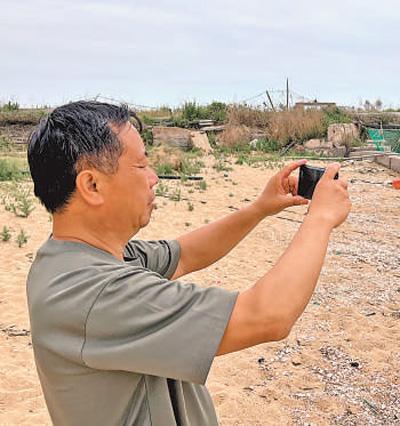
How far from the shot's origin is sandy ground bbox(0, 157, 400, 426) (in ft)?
10.4

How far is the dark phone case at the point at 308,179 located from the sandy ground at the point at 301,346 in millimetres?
1851

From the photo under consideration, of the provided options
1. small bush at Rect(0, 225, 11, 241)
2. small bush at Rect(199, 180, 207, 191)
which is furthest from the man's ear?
small bush at Rect(199, 180, 207, 191)

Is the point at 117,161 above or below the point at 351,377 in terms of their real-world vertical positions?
above

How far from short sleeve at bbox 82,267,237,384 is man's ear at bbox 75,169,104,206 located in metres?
0.17

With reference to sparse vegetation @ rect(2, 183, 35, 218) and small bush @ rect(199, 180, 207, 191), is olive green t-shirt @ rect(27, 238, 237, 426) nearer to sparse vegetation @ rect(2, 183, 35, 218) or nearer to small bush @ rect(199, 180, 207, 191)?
sparse vegetation @ rect(2, 183, 35, 218)

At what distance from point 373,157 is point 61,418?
53.0ft

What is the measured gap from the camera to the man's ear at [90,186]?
44.8 inches

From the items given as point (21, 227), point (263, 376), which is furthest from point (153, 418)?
point (21, 227)

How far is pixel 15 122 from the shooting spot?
18562mm

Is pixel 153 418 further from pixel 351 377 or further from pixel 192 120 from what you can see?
pixel 192 120

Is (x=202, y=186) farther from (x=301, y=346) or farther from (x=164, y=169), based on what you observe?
(x=301, y=346)

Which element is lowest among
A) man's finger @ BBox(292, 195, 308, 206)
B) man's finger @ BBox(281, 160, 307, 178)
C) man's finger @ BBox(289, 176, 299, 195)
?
man's finger @ BBox(292, 195, 308, 206)

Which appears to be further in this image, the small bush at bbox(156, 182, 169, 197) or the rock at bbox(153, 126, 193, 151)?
the rock at bbox(153, 126, 193, 151)

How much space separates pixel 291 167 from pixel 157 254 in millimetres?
428
